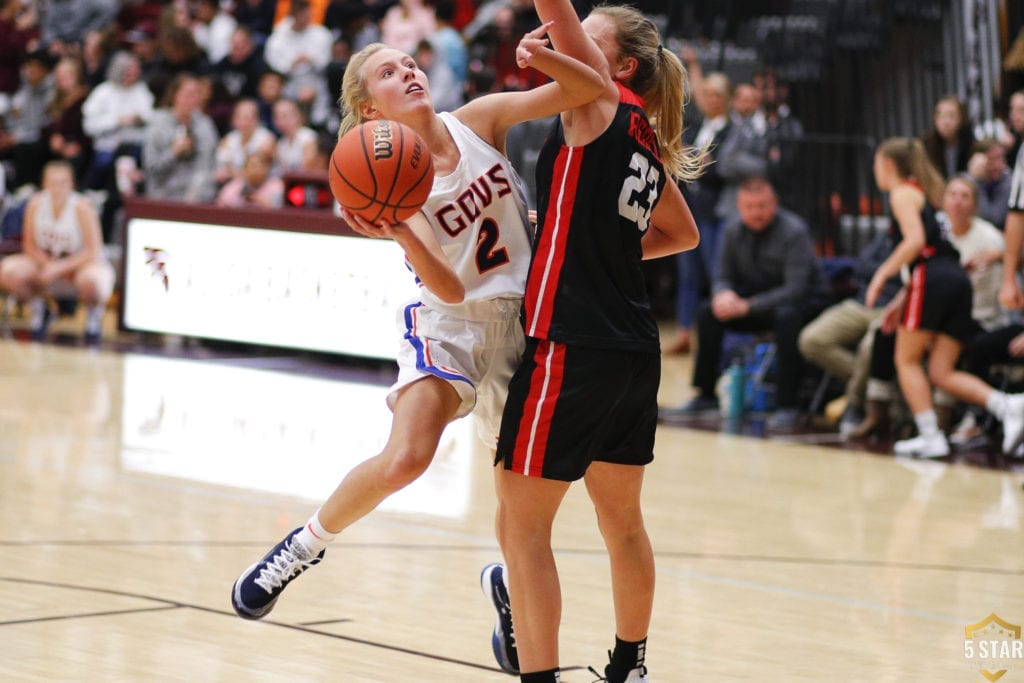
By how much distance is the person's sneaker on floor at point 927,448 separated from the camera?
8.72 metres

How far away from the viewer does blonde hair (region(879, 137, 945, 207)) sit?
29.8 feet

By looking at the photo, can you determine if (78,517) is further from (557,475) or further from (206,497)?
(557,475)

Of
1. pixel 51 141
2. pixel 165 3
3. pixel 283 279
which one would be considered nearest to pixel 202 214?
pixel 283 279

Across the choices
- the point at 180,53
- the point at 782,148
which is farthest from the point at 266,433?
the point at 180,53

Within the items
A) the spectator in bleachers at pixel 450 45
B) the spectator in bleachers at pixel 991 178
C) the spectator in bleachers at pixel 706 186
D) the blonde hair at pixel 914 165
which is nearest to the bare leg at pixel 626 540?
the blonde hair at pixel 914 165

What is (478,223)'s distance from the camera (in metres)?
4.03

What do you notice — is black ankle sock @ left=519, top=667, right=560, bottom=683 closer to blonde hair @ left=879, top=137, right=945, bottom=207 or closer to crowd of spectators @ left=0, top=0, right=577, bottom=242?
blonde hair @ left=879, top=137, right=945, bottom=207

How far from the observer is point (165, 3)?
1858 cm

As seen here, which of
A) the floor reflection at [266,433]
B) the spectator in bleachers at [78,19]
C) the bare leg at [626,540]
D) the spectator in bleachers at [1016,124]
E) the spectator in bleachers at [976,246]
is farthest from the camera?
the spectator in bleachers at [78,19]

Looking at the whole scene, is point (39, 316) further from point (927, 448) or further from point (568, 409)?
point (568, 409)

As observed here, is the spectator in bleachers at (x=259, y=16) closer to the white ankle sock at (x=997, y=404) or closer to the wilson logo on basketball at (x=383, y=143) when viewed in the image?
the white ankle sock at (x=997, y=404)

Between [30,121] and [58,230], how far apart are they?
15.7 ft

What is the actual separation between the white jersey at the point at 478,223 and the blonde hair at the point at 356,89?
262 mm

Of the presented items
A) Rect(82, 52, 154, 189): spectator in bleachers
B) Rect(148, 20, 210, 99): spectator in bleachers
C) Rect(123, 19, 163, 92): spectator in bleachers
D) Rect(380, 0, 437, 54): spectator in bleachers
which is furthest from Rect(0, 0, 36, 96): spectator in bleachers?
Rect(380, 0, 437, 54): spectator in bleachers
